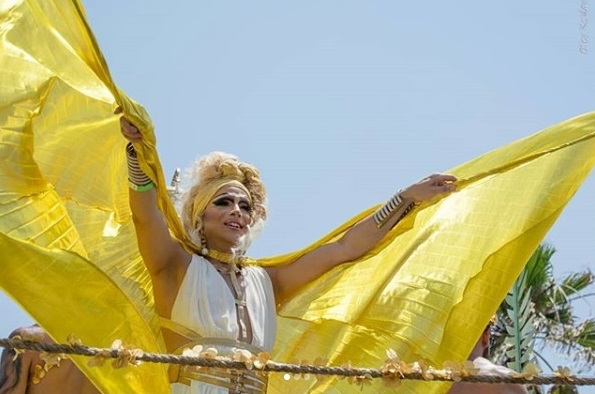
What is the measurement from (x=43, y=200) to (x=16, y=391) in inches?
33.5

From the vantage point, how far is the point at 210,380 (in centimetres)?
384

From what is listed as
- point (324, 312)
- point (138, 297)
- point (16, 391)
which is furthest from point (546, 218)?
point (16, 391)

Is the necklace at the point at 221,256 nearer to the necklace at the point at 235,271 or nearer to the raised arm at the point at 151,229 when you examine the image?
the necklace at the point at 235,271

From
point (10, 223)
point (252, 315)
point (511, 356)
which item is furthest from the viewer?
point (511, 356)

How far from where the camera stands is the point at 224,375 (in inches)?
151

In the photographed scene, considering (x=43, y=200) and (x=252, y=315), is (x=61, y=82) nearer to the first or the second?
(x=43, y=200)

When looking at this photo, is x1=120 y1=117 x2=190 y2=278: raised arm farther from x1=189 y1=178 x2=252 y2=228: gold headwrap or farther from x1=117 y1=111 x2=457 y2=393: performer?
x1=189 y1=178 x2=252 y2=228: gold headwrap

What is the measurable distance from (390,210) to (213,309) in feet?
2.71

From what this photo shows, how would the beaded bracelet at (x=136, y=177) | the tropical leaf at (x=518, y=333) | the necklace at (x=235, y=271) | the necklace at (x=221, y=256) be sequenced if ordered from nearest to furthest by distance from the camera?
the beaded bracelet at (x=136, y=177) < the necklace at (x=235, y=271) < the necklace at (x=221, y=256) < the tropical leaf at (x=518, y=333)

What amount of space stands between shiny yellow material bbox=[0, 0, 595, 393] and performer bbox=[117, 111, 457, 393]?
62 mm

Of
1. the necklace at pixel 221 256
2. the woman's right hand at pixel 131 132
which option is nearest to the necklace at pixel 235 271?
the necklace at pixel 221 256

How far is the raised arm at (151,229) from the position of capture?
3846 mm

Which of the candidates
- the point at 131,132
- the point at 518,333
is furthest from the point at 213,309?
the point at 518,333

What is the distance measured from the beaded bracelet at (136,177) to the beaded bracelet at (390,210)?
3.20 ft
